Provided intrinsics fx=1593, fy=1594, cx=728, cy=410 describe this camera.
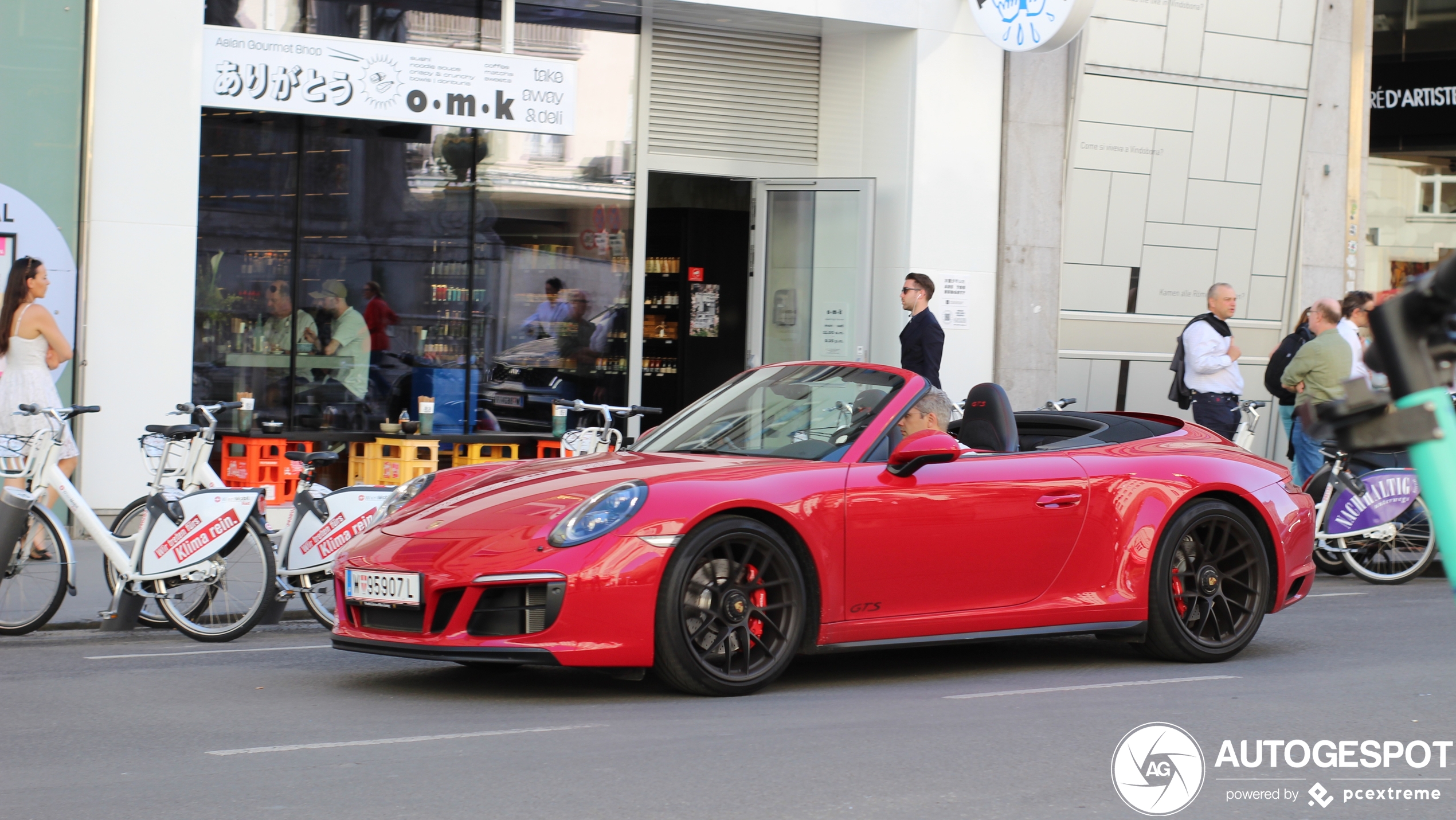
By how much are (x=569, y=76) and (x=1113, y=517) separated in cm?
836

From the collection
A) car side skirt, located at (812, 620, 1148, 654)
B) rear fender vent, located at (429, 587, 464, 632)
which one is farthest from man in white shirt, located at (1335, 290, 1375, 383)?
rear fender vent, located at (429, 587, 464, 632)

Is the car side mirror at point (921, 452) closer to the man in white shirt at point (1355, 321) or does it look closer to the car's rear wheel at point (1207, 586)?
the car's rear wheel at point (1207, 586)

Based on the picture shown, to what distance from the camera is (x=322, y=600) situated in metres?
8.70

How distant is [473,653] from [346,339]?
26.7 feet

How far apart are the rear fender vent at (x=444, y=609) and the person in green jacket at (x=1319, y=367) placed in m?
8.47

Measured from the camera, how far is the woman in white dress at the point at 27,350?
10.5m

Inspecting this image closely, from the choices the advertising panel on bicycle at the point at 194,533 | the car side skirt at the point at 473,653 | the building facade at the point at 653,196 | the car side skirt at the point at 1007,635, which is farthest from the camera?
the building facade at the point at 653,196

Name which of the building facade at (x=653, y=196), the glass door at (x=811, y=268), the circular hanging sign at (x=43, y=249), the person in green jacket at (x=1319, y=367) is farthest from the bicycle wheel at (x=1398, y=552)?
the circular hanging sign at (x=43, y=249)

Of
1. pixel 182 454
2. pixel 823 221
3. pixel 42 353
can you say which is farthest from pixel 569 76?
pixel 182 454

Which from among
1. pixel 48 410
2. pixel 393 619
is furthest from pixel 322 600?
pixel 393 619

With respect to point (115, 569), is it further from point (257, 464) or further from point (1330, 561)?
point (1330, 561)

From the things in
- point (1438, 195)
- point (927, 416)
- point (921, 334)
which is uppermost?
point (1438, 195)

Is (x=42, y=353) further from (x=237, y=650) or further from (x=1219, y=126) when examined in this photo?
(x=1219, y=126)

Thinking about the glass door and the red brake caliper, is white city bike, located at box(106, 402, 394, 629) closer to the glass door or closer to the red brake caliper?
the red brake caliper
